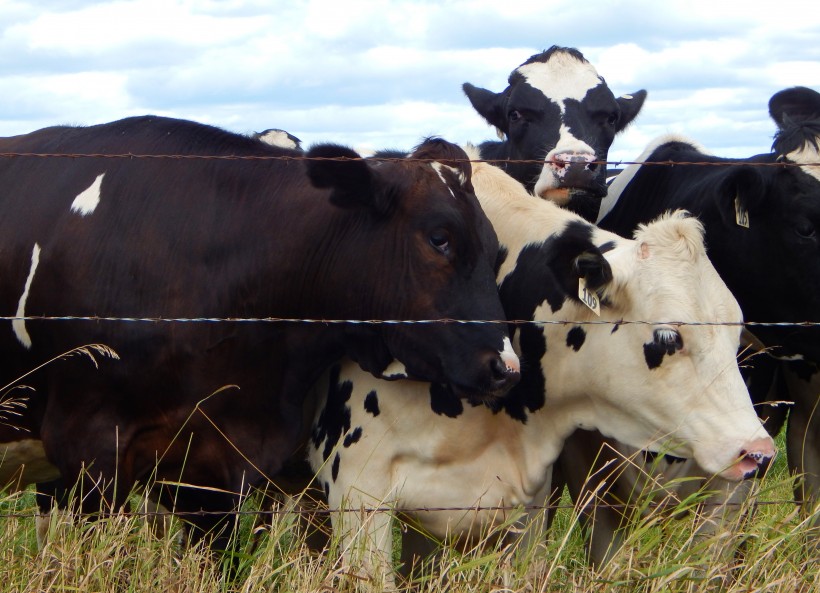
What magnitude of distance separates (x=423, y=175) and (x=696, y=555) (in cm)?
176

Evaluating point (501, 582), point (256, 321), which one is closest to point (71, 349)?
point (256, 321)

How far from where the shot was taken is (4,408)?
4781 millimetres

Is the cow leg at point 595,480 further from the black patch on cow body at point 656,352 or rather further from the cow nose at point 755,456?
the cow nose at point 755,456

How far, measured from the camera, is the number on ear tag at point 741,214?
5.12 m

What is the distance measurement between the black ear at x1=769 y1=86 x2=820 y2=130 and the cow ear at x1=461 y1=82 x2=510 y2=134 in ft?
5.23

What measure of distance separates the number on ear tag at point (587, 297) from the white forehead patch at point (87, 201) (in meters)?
1.95

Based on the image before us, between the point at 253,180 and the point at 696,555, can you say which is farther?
the point at 253,180

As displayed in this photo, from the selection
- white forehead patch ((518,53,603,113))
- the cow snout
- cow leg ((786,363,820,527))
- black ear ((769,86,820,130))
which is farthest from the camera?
black ear ((769,86,820,130))


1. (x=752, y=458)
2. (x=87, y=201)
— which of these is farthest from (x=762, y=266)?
(x=87, y=201)

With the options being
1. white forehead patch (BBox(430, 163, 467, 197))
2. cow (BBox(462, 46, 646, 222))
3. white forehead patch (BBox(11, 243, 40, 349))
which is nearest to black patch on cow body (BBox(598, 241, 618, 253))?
white forehead patch (BBox(430, 163, 467, 197))

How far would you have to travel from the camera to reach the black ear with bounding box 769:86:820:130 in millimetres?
6812

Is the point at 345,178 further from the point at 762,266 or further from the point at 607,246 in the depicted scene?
the point at 762,266

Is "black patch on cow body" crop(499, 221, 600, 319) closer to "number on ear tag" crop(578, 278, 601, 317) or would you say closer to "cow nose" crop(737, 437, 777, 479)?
"number on ear tag" crop(578, 278, 601, 317)

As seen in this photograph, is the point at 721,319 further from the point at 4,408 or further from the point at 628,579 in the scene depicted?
the point at 4,408
